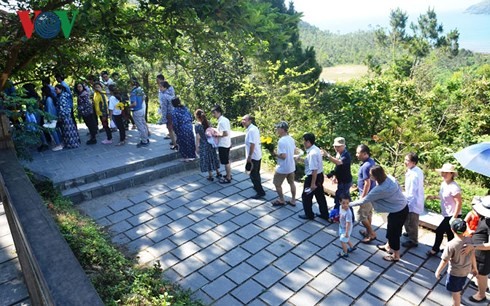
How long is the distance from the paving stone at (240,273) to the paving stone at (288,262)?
0.37m

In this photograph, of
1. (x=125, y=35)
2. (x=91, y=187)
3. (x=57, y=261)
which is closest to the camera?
(x=57, y=261)

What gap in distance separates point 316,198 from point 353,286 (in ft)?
5.56

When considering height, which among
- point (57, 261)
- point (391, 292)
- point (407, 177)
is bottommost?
point (391, 292)

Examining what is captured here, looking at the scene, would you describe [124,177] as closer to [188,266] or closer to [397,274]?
[188,266]

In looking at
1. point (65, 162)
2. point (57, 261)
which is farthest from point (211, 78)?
point (57, 261)

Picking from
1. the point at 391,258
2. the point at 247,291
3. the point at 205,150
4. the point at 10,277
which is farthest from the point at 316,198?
the point at 10,277

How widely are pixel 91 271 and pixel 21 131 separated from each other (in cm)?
282

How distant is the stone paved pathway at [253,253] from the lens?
425 cm

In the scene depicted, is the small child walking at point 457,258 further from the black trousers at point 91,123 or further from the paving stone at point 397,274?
the black trousers at point 91,123

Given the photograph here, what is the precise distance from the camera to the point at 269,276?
4.54m

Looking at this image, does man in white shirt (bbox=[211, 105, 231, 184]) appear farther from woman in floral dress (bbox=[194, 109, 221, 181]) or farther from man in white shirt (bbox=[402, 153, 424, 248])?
man in white shirt (bbox=[402, 153, 424, 248])

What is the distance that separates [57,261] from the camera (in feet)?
8.55

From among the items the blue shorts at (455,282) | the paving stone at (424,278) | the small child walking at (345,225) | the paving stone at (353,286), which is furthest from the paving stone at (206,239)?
the blue shorts at (455,282)

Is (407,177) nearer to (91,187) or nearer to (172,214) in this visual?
(172,214)
